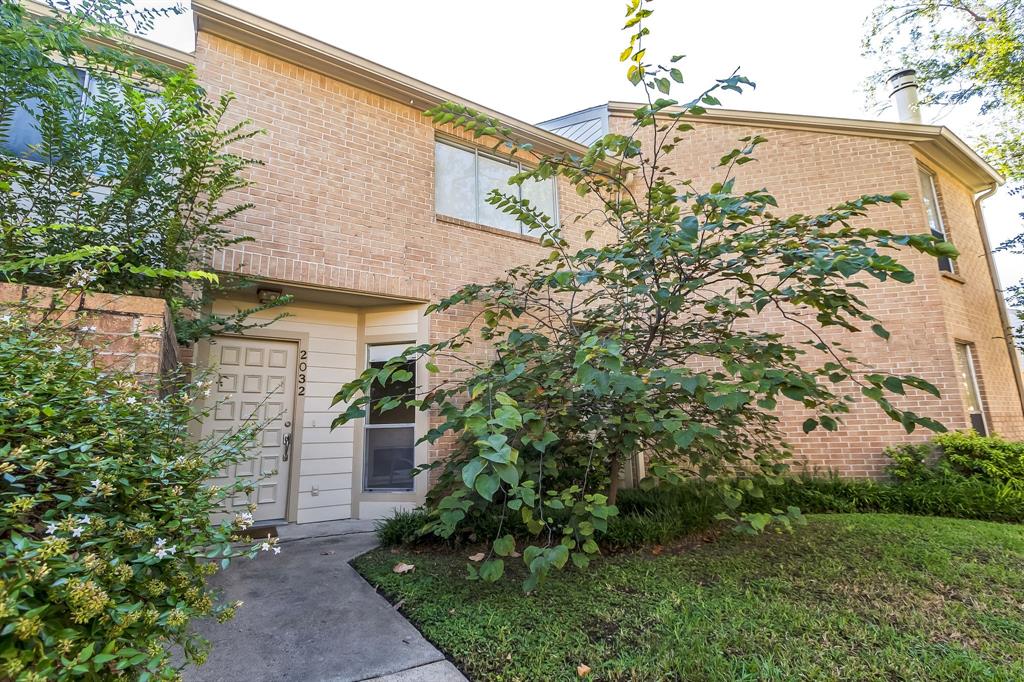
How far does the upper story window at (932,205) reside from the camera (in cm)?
762

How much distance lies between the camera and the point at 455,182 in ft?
20.9

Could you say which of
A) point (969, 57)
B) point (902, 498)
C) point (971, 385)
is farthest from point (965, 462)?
point (969, 57)

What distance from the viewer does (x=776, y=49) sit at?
8680 millimetres

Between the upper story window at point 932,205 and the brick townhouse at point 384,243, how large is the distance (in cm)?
11

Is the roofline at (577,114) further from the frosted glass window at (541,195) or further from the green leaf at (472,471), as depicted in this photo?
the green leaf at (472,471)

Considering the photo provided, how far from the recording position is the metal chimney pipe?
8.09 metres

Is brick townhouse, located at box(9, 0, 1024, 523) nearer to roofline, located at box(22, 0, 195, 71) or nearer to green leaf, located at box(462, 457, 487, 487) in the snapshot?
roofline, located at box(22, 0, 195, 71)

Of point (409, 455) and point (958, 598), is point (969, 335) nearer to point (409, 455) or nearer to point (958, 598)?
point (958, 598)

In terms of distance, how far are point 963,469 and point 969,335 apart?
2.65 meters

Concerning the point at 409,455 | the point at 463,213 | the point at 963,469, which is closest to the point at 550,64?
the point at 463,213

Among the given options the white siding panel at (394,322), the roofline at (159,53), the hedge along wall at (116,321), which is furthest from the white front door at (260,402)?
the hedge along wall at (116,321)

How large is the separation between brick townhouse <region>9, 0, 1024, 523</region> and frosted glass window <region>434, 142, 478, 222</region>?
22mm

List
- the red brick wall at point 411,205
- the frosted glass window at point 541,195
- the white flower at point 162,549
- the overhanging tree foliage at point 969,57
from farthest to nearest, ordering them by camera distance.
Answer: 1. the overhanging tree foliage at point 969,57
2. the frosted glass window at point 541,195
3. the red brick wall at point 411,205
4. the white flower at point 162,549

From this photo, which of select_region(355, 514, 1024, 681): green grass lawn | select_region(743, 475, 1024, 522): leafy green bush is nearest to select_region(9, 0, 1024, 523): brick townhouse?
select_region(743, 475, 1024, 522): leafy green bush
